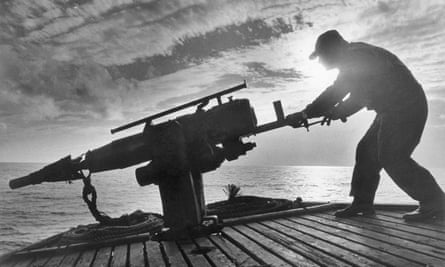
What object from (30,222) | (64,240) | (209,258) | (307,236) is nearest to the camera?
(209,258)

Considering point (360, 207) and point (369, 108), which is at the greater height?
point (369, 108)

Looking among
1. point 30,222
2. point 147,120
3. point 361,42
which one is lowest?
point 30,222

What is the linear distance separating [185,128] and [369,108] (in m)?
2.62

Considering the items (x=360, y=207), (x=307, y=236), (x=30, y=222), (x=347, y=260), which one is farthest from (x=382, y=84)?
(x=30, y=222)

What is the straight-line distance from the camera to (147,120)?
4.86 meters

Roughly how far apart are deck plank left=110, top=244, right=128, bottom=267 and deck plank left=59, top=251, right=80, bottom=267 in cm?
43

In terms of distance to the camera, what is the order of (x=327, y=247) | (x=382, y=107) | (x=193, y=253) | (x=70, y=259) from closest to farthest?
(x=327, y=247) < (x=193, y=253) < (x=70, y=259) < (x=382, y=107)

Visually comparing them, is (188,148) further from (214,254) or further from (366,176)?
(366,176)

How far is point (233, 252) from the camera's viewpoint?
3539mm

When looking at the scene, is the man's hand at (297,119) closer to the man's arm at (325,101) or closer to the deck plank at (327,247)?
the man's arm at (325,101)

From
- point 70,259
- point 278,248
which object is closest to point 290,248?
point 278,248

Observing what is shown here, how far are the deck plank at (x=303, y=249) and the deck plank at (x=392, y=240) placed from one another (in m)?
0.69

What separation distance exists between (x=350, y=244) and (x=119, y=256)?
2.56 meters

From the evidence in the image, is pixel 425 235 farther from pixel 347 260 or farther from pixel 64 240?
pixel 64 240
